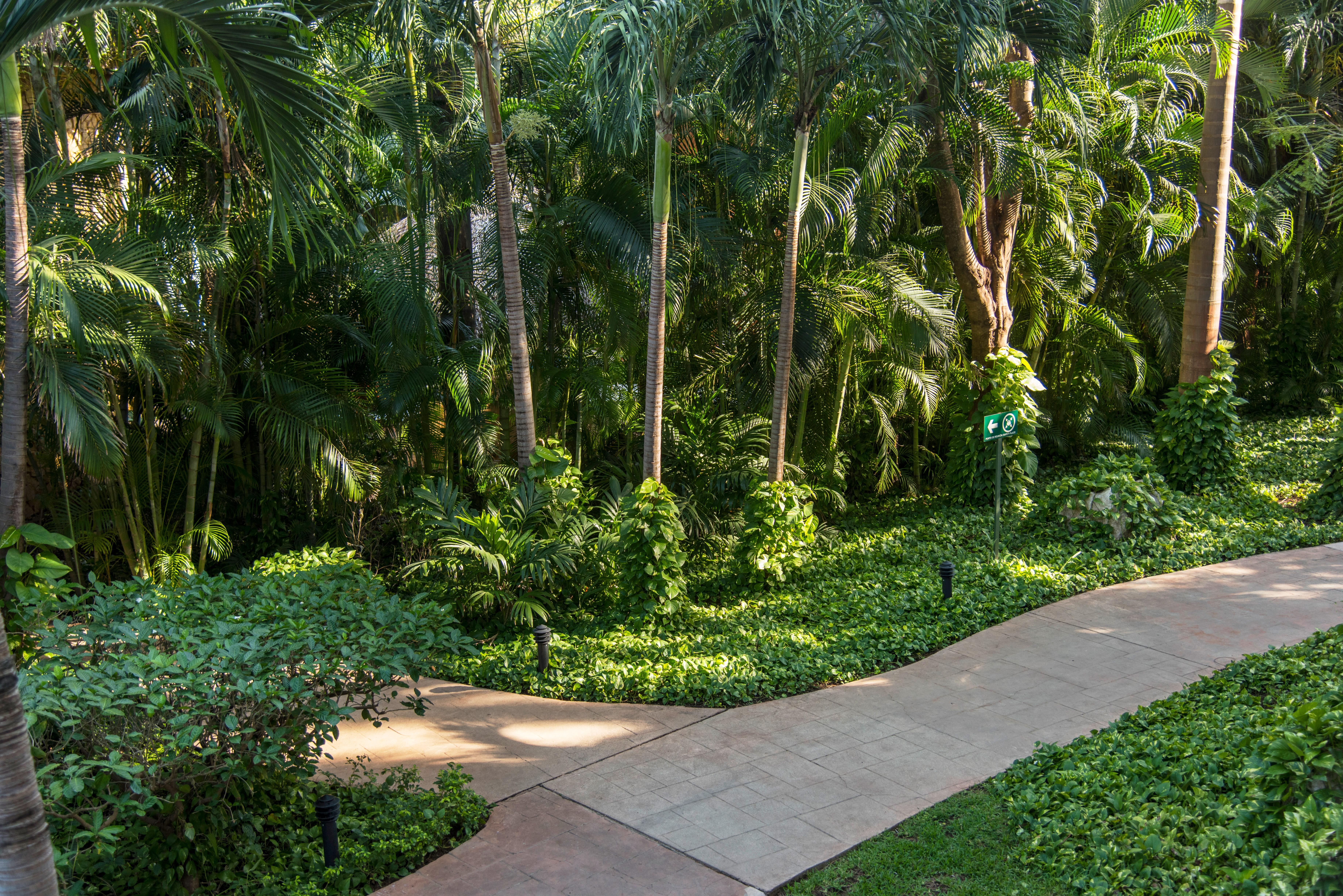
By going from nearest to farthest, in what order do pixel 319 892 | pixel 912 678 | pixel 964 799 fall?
pixel 319 892
pixel 964 799
pixel 912 678

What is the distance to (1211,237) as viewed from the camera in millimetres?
11820

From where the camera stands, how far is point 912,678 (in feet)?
24.6

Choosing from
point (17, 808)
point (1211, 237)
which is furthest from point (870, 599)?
point (17, 808)

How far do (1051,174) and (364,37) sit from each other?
7.48 m

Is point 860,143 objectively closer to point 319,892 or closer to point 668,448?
point 668,448

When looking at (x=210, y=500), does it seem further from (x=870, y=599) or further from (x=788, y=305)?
(x=870, y=599)

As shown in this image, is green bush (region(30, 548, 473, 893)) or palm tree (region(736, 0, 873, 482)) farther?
palm tree (region(736, 0, 873, 482))

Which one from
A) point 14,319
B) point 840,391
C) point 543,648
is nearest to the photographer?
point 14,319

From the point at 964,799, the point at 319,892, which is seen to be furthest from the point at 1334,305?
the point at 319,892

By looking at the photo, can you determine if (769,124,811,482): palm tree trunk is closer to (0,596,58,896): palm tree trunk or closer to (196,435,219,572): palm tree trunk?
(196,435,219,572): palm tree trunk

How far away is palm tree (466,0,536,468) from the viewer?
25.7 ft

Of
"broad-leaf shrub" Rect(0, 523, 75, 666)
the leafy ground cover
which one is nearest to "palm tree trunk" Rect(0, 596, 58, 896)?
"broad-leaf shrub" Rect(0, 523, 75, 666)

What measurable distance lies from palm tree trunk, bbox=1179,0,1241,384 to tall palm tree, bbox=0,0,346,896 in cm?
1097

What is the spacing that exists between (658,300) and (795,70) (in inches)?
94.6
